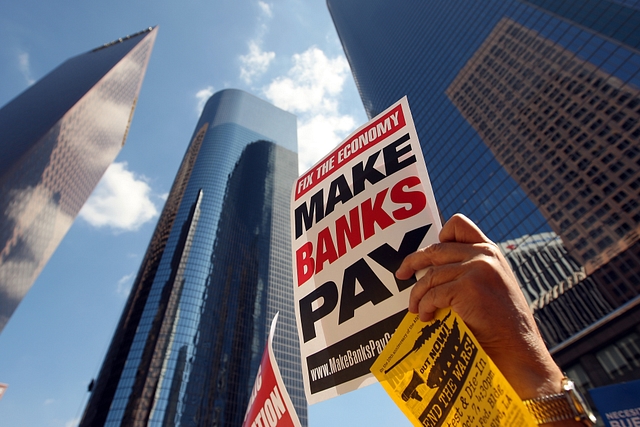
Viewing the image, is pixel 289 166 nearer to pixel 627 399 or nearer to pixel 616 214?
pixel 616 214

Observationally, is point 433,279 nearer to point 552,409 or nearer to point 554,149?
point 552,409

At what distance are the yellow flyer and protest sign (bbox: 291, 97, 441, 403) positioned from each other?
45 cm

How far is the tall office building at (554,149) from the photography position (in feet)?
→ 130

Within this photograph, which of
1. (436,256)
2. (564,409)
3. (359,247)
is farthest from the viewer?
(359,247)

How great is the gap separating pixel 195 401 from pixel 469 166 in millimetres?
75130

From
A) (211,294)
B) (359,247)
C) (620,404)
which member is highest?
(211,294)

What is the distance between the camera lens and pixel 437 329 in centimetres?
192

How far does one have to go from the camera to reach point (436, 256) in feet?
7.25

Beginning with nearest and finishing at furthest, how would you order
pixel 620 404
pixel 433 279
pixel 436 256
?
pixel 433 279 → pixel 436 256 → pixel 620 404

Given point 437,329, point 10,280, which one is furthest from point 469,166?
point 10,280

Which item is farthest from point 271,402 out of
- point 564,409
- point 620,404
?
point 620,404

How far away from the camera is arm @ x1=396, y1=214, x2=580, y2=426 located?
179 centimetres

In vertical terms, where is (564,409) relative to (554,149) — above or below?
below

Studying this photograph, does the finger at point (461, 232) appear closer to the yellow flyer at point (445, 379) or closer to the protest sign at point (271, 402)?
the yellow flyer at point (445, 379)
